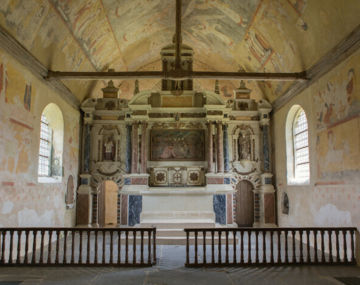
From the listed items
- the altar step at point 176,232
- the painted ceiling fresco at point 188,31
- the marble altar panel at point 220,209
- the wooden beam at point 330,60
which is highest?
the painted ceiling fresco at point 188,31

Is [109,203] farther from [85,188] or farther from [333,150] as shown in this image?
[333,150]

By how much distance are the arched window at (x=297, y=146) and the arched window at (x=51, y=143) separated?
8585 mm

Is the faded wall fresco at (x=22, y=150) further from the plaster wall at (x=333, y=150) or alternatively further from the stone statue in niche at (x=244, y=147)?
the plaster wall at (x=333, y=150)

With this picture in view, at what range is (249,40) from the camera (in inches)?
523

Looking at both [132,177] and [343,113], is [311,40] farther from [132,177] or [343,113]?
[132,177]

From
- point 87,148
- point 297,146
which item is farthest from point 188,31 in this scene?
point 297,146

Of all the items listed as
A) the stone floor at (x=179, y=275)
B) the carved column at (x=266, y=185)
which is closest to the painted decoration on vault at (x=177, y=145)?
the carved column at (x=266, y=185)

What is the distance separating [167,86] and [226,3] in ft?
15.1

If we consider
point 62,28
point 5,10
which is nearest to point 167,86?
point 62,28

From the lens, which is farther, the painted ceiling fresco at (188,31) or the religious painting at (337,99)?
the painted ceiling fresco at (188,31)

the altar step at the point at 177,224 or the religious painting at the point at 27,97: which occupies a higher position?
the religious painting at the point at 27,97

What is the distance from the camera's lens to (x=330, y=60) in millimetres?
9305

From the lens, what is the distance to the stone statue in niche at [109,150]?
15.1 metres

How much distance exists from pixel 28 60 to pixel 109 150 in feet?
20.5
